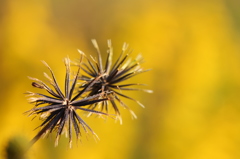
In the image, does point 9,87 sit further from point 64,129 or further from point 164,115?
point 64,129

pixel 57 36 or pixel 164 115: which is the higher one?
pixel 57 36

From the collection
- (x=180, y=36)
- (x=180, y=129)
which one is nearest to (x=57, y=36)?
(x=180, y=36)

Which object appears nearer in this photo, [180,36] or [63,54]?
[63,54]

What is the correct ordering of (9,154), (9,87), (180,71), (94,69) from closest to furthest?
(9,154) < (94,69) < (9,87) < (180,71)

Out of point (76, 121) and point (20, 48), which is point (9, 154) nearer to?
point (76, 121)

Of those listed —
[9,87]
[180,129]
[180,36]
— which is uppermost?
[180,36]

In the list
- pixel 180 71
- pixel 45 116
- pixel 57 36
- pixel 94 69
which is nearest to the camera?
pixel 45 116
